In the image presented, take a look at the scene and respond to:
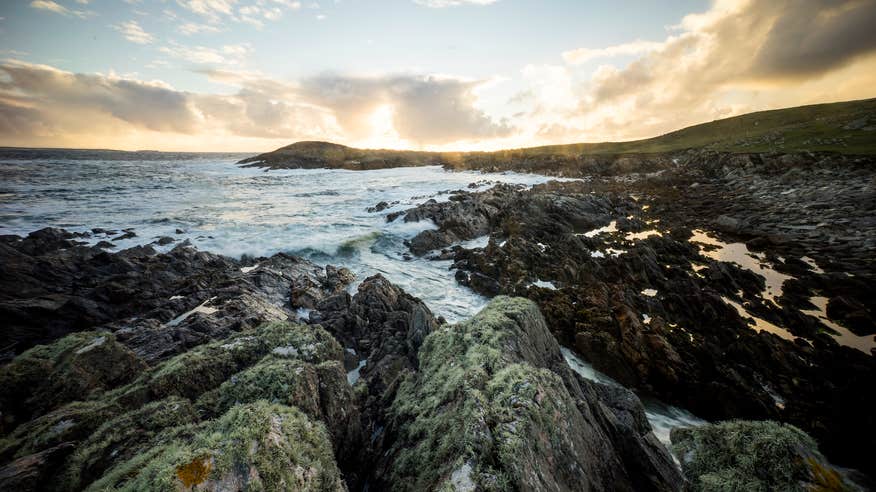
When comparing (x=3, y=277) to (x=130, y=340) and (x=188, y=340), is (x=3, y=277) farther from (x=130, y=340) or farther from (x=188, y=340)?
(x=188, y=340)

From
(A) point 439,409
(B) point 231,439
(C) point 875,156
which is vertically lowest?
(A) point 439,409

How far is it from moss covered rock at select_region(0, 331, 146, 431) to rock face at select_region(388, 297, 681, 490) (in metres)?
6.07

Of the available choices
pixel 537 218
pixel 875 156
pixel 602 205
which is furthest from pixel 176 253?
pixel 875 156

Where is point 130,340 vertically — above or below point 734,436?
below

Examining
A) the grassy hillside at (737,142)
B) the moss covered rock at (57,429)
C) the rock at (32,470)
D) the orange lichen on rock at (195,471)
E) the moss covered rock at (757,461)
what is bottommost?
the moss covered rock at (757,461)

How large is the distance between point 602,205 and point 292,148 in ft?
455

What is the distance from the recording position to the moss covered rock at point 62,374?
20.2 feet

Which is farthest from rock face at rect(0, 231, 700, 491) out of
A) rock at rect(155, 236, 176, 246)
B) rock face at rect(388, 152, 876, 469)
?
rock at rect(155, 236, 176, 246)

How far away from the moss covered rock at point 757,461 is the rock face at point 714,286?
7607 mm

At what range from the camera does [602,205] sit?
4016 centimetres

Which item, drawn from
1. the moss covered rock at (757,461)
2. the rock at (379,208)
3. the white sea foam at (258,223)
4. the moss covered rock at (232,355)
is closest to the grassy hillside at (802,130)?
the white sea foam at (258,223)

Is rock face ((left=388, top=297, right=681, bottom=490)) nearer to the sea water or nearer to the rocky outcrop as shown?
the sea water

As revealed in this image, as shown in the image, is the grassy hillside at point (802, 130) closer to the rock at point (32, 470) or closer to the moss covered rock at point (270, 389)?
the moss covered rock at point (270, 389)

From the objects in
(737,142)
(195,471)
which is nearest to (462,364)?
(195,471)
